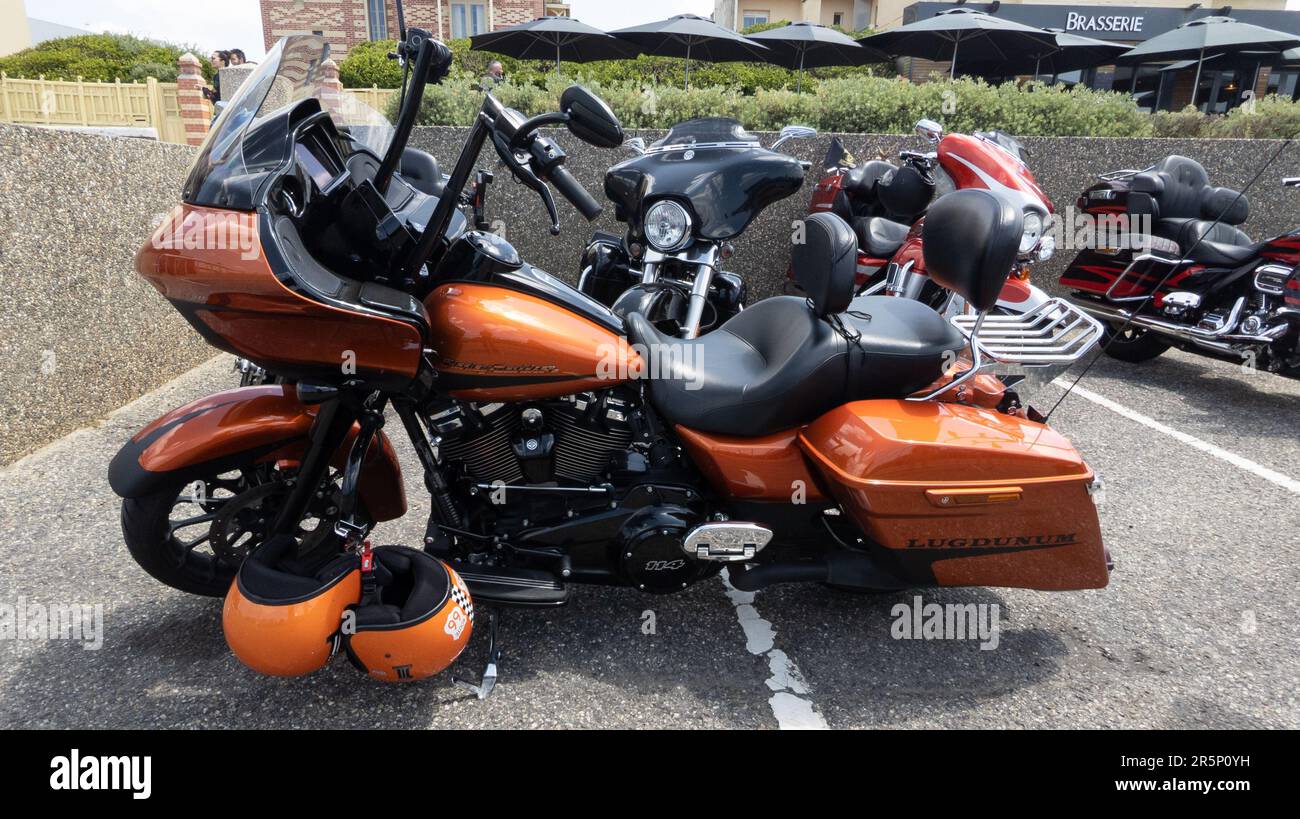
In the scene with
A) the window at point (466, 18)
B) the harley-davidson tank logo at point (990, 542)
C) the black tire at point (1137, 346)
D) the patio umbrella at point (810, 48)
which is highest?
the window at point (466, 18)

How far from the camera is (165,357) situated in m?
4.97

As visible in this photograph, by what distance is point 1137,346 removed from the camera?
20.1 feet

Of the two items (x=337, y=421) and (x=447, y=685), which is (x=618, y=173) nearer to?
(x=337, y=421)

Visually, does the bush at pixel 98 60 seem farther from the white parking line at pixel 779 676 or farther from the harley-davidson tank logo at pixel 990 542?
the harley-davidson tank logo at pixel 990 542

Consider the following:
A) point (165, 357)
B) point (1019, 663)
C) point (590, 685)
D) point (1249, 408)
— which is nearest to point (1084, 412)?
point (1249, 408)

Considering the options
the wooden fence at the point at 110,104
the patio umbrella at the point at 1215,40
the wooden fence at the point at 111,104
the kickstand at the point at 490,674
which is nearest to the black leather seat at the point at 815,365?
the kickstand at the point at 490,674

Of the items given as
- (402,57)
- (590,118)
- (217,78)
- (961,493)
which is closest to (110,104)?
(217,78)

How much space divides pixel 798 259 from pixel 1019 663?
1.52 metres

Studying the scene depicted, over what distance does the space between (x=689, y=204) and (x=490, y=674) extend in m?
2.85

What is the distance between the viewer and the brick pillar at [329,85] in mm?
2258

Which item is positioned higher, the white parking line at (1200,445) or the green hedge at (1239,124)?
the green hedge at (1239,124)

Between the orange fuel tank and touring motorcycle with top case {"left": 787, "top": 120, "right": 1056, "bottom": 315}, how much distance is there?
2.13 meters

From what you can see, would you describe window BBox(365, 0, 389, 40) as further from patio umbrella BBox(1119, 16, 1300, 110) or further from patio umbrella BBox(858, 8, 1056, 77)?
patio umbrella BBox(1119, 16, 1300, 110)

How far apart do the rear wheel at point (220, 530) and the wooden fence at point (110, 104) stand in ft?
45.8
